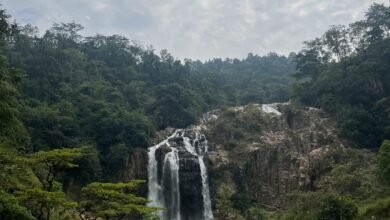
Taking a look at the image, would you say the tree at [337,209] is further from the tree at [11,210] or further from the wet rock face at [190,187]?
the wet rock face at [190,187]

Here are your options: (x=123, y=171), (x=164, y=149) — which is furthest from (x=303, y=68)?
(x=123, y=171)

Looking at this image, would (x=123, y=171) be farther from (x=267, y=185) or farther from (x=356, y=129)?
(x=356, y=129)

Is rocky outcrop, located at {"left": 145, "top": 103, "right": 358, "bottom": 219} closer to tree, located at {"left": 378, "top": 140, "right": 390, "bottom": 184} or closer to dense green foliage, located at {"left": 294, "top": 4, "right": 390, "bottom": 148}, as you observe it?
dense green foliage, located at {"left": 294, "top": 4, "right": 390, "bottom": 148}

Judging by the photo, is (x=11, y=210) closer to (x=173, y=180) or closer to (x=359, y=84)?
(x=173, y=180)

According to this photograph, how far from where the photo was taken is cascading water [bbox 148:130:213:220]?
108 feet

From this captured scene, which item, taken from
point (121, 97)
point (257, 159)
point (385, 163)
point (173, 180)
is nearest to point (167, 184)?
point (173, 180)

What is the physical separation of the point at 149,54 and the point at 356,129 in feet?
97.2

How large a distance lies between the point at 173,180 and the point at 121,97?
1174 centimetres

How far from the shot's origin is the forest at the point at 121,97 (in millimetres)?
23250

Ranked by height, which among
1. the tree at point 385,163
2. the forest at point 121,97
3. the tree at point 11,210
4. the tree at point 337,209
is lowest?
the tree at point 337,209

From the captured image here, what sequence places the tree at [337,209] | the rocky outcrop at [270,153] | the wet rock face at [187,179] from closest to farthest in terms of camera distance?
the tree at [337,209], the wet rock face at [187,179], the rocky outcrop at [270,153]

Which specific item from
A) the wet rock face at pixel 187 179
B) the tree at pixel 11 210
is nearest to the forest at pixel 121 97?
the tree at pixel 11 210

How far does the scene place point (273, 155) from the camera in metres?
35.0

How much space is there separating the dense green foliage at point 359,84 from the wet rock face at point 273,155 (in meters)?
1.74
